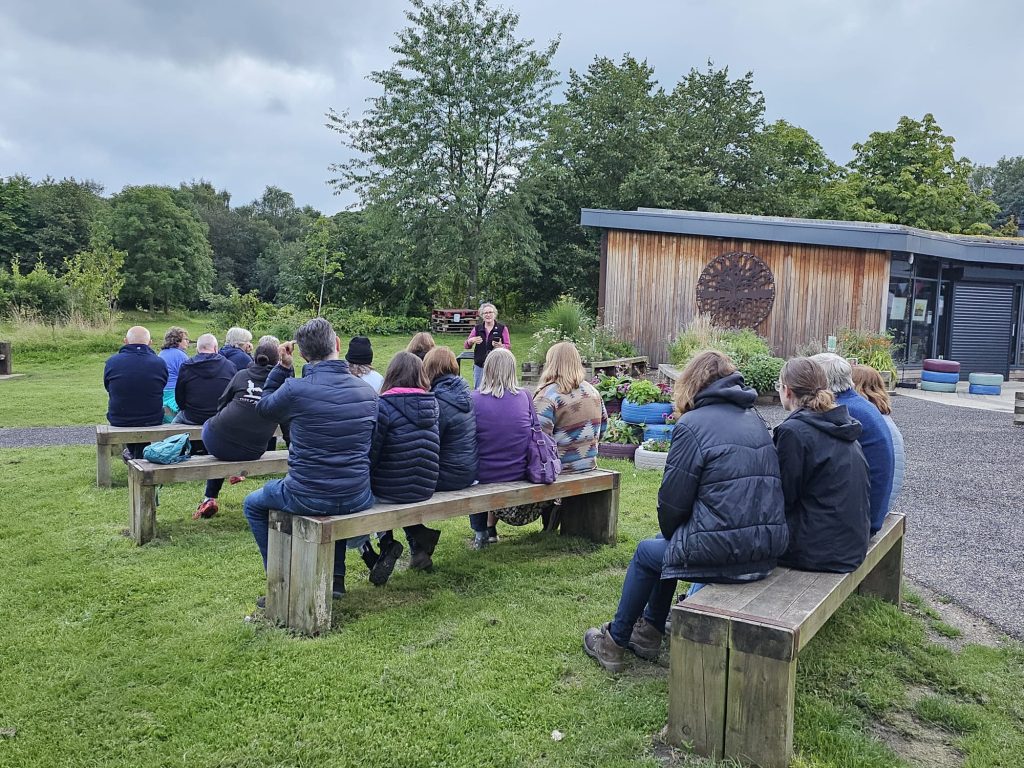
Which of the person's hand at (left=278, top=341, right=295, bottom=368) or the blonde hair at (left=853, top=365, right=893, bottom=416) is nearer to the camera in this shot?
the blonde hair at (left=853, top=365, right=893, bottom=416)

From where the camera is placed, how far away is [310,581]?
4.09 metres

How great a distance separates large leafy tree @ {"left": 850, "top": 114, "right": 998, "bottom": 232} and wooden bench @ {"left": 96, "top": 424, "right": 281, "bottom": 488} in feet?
105

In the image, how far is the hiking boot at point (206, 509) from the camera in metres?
6.35

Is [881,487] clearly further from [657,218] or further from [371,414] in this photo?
[657,218]

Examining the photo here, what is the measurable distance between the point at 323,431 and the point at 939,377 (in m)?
15.5

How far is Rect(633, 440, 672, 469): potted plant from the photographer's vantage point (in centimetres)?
836

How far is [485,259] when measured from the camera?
84.9ft

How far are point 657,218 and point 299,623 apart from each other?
15.5 m

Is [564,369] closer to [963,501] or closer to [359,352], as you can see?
[359,352]

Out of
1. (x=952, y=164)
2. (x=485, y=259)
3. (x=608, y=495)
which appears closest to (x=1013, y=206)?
(x=952, y=164)

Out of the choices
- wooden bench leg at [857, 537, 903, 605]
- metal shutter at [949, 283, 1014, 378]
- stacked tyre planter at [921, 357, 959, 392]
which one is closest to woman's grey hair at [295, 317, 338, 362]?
wooden bench leg at [857, 537, 903, 605]

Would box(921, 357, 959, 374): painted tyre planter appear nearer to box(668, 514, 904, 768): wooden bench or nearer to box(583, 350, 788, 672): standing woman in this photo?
box(583, 350, 788, 672): standing woman

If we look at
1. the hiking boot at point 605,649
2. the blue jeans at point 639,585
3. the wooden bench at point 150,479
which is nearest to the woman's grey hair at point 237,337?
the wooden bench at point 150,479

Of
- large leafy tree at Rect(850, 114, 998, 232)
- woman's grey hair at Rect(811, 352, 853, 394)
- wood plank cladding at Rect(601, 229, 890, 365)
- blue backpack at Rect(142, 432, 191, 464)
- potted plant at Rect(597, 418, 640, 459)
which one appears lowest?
potted plant at Rect(597, 418, 640, 459)
